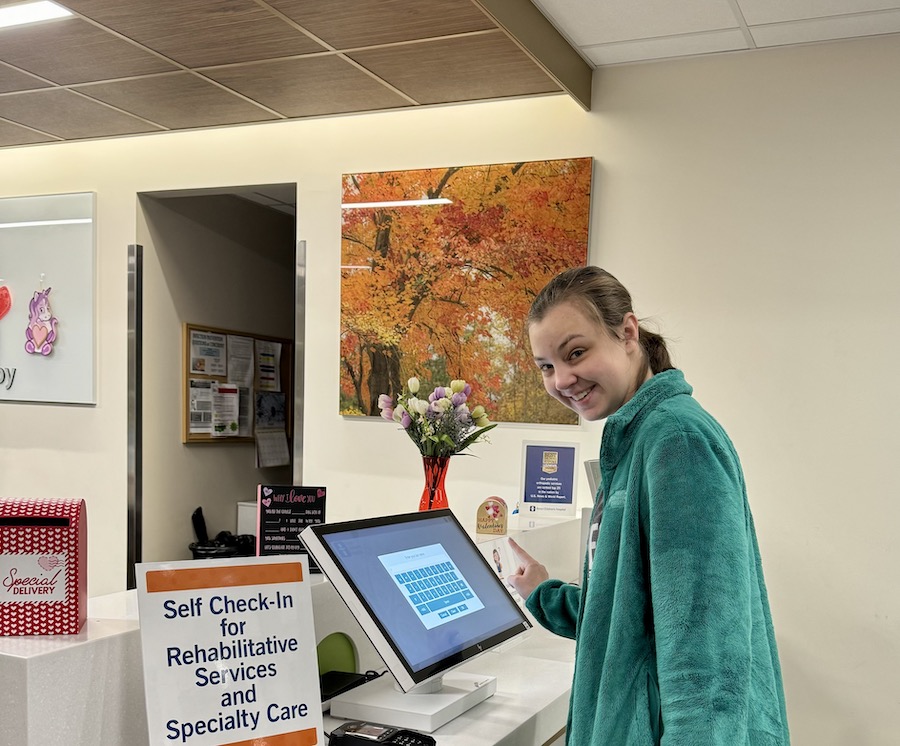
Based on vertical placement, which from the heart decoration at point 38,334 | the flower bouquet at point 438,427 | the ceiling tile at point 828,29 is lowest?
the flower bouquet at point 438,427

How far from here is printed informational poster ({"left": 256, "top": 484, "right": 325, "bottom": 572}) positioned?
185 cm

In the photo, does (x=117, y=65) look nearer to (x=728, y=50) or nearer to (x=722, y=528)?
(x=728, y=50)

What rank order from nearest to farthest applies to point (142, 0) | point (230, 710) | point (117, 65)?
point (230, 710), point (142, 0), point (117, 65)

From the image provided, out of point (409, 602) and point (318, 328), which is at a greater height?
point (318, 328)

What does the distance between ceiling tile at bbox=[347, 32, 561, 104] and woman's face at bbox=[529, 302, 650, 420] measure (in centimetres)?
175

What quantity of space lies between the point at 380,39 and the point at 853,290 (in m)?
1.80

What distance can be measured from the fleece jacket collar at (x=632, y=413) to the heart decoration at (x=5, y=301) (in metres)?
3.97

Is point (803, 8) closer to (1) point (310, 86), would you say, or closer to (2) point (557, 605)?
(1) point (310, 86)

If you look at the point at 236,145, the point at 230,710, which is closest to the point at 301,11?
the point at 236,145

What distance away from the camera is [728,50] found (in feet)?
11.1

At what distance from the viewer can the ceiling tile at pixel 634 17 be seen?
3.02 m

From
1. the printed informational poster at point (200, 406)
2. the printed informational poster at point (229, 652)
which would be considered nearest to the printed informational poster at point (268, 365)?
the printed informational poster at point (200, 406)

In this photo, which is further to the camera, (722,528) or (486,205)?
(486,205)

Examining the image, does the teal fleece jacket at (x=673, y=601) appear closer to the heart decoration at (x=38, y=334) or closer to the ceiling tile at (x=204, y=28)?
the ceiling tile at (x=204, y=28)
